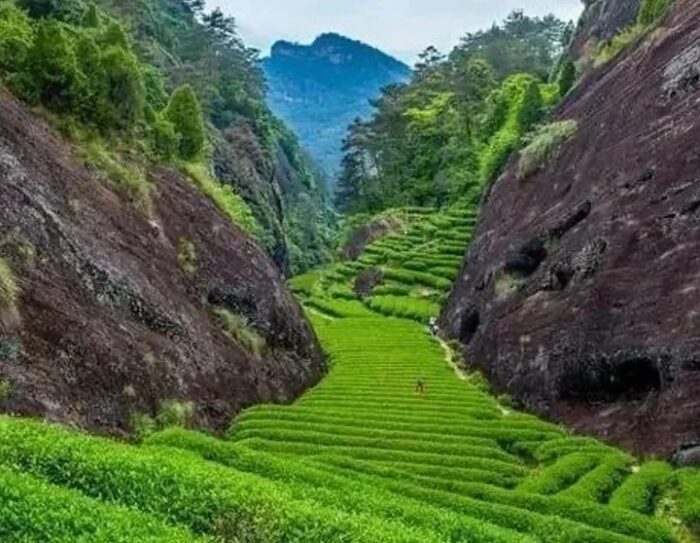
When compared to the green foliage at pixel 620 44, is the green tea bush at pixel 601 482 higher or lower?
lower

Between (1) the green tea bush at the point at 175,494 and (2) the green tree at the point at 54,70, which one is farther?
(2) the green tree at the point at 54,70

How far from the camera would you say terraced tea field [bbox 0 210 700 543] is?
1574cm

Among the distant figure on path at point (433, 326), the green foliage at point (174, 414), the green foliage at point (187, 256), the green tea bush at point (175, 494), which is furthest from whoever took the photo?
the distant figure on path at point (433, 326)

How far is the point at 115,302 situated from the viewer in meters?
27.8

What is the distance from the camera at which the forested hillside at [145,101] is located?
3453 centimetres

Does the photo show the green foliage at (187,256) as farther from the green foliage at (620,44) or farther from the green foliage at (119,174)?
the green foliage at (620,44)

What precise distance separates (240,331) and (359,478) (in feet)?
42.6

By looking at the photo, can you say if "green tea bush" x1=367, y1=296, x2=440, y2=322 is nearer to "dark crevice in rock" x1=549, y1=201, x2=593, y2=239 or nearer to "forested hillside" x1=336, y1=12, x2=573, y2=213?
"forested hillside" x1=336, y1=12, x2=573, y2=213

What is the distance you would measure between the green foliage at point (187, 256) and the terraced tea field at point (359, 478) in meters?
6.73

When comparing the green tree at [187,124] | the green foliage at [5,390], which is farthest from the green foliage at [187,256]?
the green foliage at [5,390]

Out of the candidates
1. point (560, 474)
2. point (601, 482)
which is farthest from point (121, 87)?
point (601, 482)

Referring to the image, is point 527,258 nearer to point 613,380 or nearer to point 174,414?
point 613,380

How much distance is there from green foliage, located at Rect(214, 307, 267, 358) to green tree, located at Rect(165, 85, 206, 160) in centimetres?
1302

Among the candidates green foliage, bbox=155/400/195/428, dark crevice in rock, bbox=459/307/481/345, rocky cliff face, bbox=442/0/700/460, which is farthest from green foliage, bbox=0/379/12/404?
dark crevice in rock, bbox=459/307/481/345
